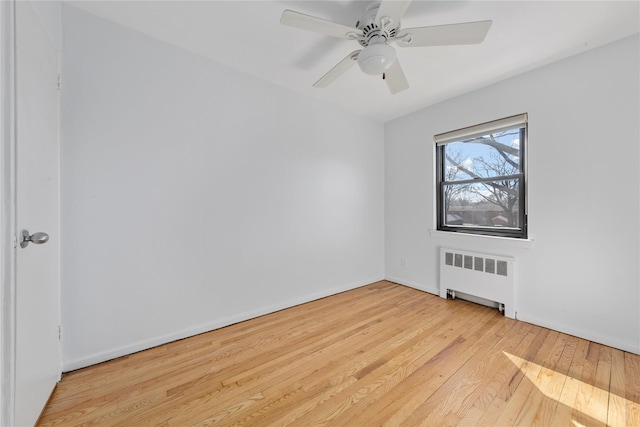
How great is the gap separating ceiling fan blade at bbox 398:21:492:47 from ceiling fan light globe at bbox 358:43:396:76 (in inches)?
4.5

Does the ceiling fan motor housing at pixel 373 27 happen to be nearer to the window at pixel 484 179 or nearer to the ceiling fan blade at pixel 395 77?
the ceiling fan blade at pixel 395 77

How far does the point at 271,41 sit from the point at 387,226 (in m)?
2.75

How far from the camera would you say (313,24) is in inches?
56.1

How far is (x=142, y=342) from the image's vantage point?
188 centimetres

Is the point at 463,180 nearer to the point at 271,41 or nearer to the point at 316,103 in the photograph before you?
the point at 316,103

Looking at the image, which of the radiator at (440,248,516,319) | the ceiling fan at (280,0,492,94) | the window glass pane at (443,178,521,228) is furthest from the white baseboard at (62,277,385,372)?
the ceiling fan at (280,0,492,94)

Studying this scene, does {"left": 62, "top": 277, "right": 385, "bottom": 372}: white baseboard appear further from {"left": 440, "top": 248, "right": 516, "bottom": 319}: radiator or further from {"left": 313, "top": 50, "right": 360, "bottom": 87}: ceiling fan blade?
{"left": 313, "top": 50, "right": 360, "bottom": 87}: ceiling fan blade

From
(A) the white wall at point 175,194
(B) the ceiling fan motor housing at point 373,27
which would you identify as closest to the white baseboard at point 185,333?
(A) the white wall at point 175,194

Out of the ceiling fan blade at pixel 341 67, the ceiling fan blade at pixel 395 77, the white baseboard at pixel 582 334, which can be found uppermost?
the ceiling fan blade at pixel 341 67

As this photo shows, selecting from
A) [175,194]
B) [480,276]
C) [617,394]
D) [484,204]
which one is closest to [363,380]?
[617,394]

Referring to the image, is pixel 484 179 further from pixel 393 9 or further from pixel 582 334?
pixel 393 9

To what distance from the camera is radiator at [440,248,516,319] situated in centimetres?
245

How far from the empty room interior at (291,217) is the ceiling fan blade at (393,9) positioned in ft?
0.05

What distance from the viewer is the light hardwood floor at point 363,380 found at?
130 centimetres
